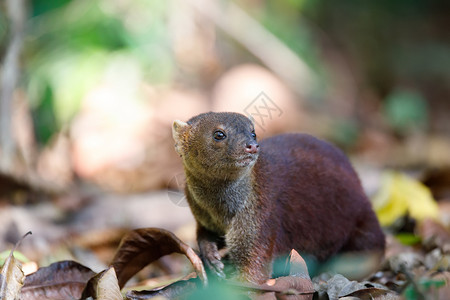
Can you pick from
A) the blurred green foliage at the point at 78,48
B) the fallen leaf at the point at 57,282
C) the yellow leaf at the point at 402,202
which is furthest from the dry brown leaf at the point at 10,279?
the blurred green foliage at the point at 78,48

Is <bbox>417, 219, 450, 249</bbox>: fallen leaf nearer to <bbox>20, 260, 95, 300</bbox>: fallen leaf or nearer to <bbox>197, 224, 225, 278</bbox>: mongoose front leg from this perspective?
<bbox>197, 224, 225, 278</bbox>: mongoose front leg

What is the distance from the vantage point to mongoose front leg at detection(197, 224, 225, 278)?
4531mm

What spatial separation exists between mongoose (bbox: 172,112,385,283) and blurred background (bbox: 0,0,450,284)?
2076 mm

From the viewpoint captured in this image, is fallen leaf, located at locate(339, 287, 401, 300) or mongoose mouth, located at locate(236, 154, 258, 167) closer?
fallen leaf, located at locate(339, 287, 401, 300)

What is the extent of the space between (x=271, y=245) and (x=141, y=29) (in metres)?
8.91

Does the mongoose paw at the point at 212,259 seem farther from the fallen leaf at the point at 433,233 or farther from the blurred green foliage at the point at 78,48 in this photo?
the blurred green foliage at the point at 78,48

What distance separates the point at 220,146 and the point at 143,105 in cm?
856

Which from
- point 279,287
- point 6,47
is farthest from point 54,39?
point 279,287

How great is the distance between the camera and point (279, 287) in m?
3.83

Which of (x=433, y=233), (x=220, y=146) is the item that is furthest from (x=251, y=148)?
(x=433, y=233)

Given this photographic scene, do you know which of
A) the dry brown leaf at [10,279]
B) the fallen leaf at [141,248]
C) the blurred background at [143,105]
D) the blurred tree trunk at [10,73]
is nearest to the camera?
the dry brown leaf at [10,279]

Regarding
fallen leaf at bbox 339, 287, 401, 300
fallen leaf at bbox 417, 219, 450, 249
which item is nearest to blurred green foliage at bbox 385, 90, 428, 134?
fallen leaf at bbox 417, 219, 450, 249

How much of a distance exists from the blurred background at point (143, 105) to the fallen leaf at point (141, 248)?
1.79 meters

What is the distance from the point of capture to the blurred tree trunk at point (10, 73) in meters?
8.41
